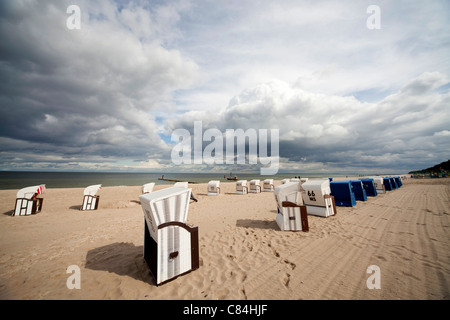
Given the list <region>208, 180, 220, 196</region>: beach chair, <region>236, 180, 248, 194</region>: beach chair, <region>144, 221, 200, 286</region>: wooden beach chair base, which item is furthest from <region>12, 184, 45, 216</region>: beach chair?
<region>236, 180, 248, 194</region>: beach chair

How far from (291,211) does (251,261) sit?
3.12 metres

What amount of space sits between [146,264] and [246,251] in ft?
9.35

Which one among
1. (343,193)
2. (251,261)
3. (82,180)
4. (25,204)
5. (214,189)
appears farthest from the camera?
(82,180)

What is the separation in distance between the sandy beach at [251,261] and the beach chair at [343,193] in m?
3.23

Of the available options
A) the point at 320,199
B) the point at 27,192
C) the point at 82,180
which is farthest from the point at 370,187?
the point at 82,180

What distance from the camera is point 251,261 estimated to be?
437 cm

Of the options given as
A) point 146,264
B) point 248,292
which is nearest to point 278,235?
point 248,292

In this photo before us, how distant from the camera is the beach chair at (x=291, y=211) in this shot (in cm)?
652

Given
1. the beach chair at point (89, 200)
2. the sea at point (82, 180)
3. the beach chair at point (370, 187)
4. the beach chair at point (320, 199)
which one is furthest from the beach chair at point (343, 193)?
the sea at point (82, 180)

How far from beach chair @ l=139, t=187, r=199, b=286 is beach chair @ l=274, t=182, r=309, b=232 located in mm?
4143

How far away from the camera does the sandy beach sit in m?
3.26

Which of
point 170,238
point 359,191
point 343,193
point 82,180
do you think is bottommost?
point 82,180

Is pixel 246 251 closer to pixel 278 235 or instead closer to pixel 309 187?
pixel 278 235

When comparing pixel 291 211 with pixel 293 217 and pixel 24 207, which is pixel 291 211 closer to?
pixel 293 217
